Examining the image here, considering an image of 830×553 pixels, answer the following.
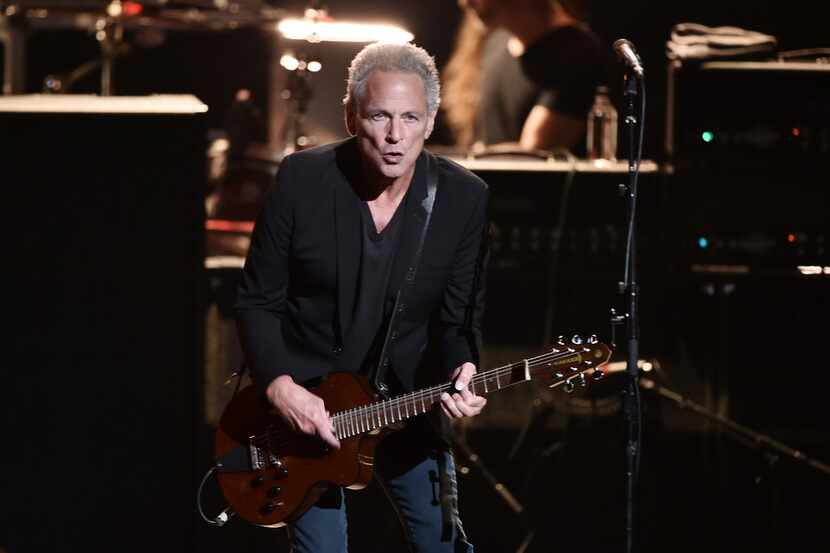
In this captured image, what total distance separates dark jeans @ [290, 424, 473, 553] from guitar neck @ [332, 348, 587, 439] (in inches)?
5.7

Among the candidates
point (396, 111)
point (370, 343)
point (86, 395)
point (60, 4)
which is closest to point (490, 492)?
point (86, 395)

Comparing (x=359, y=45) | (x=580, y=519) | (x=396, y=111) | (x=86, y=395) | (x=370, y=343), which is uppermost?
(x=359, y=45)

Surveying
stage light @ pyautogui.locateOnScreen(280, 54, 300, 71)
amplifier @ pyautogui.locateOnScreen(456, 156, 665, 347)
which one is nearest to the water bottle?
amplifier @ pyautogui.locateOnScreen(456, 156, 665, 347)

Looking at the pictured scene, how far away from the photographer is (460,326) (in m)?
3.55

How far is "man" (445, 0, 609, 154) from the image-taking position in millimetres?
6344

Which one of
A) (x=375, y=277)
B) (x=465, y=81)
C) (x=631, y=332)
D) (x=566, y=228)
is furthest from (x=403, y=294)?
(x=465, y=81)

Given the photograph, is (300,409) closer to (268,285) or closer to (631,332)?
(268,285)

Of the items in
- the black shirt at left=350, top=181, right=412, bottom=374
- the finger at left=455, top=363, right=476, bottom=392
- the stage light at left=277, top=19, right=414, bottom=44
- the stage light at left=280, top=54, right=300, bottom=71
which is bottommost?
the finger at left=455, top=363, right=476, bottom=392

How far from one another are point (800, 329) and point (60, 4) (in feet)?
14.3

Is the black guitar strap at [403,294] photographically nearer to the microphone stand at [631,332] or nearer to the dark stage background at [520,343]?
the microphone stand at [631,332]

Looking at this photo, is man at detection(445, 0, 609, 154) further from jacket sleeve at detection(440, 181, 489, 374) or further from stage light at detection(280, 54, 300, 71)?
jacket sleeve at detection(440, 181, 489, 374)

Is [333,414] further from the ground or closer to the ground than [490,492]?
further from the ground

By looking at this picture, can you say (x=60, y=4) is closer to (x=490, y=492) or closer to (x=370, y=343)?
(x=490, y=492)

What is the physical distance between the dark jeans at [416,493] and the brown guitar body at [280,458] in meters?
0.08
